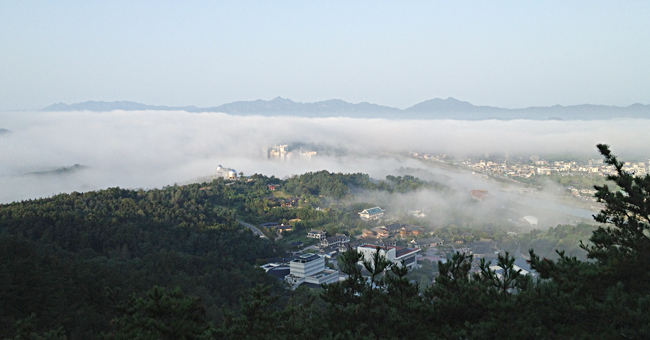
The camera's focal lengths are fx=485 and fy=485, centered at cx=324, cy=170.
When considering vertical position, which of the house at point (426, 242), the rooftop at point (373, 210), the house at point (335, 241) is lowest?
the house at point (335, 241)

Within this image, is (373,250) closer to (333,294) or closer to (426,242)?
(426,242)

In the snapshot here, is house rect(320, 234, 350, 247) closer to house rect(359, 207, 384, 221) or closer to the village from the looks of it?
the village

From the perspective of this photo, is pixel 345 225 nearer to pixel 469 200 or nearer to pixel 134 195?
pixel 469 200

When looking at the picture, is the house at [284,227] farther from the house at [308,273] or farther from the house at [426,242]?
the house at [308,273]

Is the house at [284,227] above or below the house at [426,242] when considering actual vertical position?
below

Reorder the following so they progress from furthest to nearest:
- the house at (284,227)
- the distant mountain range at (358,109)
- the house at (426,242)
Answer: the distant mountain range at (358,109)
the house at (284,227)
the house at (426,242)

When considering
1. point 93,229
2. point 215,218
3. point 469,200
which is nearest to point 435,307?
point 93,229

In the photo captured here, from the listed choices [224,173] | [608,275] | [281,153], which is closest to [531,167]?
[281,153]

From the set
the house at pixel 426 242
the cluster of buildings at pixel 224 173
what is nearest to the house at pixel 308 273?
the house at pixel 426 242
